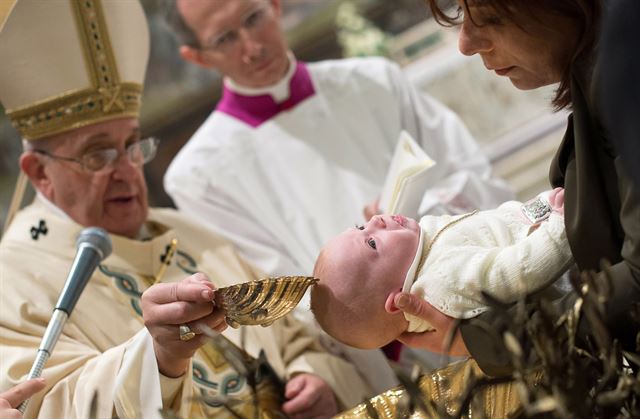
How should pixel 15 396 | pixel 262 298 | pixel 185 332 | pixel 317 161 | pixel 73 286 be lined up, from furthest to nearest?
pixel 317 161
pixel 73 286
pixel 15 396
pixel 185 332
pixel 262 298

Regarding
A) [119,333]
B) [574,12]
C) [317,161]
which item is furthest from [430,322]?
[317,161]

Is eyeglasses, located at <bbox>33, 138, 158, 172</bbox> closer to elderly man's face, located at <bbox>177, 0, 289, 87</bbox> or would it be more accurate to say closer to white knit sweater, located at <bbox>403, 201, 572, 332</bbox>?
elderly man's face, located at <bbox>177, 0, 289, 87</bbox>

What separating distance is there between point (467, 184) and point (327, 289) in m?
1.92

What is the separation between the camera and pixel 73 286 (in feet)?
7.95

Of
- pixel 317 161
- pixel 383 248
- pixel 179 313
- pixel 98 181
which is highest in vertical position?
Answer: pixel 383 248

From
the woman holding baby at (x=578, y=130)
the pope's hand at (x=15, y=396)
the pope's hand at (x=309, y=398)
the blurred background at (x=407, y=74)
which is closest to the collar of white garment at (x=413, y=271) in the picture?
the woman holding baby at (x=578, y=130)

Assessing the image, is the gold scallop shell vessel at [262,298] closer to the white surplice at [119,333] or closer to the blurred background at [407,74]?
the white surplice at [119,333]

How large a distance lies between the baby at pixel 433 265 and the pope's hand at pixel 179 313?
0.71 ft

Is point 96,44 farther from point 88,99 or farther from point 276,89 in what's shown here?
point 276,89

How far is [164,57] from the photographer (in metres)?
5.72

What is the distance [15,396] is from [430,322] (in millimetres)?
949

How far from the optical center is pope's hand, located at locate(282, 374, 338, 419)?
288 cm

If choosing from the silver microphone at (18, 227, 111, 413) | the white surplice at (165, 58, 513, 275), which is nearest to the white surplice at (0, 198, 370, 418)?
the silver microphone at (18, 227, 111, 413)

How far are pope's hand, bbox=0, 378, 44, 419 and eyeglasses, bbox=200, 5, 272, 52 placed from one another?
199 centimetres
